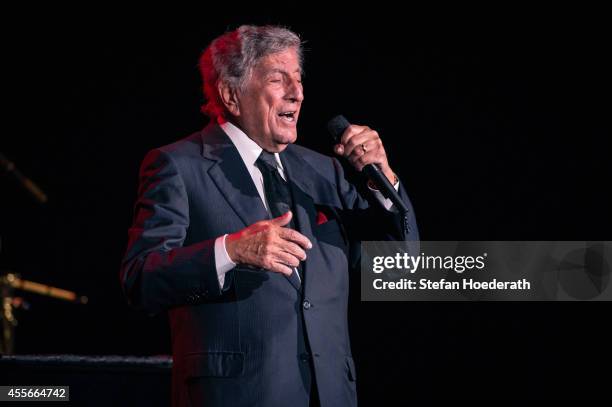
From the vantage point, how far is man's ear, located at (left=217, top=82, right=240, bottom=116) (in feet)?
6.35

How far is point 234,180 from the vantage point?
5.76ft

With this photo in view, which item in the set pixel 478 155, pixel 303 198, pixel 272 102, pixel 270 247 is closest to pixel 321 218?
pixel 303 198

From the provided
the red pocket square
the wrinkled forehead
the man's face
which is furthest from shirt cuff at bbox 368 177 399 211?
the wrinkled forehead

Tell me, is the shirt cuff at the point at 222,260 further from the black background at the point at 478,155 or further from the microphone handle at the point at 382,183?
the black background at the point at 478,155

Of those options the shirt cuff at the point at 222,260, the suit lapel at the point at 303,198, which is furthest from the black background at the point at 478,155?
the shirt cuff at the point at 222,260

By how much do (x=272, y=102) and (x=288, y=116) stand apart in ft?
0.20

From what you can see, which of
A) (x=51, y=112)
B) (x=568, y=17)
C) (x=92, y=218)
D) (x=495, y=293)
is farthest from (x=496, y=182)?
(x=51, y=112)

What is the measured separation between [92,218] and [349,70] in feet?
6.22

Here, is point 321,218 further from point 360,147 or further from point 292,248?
point 292,248

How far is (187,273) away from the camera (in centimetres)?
150

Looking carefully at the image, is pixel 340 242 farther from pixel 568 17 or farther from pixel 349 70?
pixel 568 17

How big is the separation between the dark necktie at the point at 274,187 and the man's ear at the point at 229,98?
0.51 feet

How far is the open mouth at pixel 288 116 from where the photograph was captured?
1.89 metres

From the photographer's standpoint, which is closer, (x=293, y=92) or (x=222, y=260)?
(x=222, y=260)
